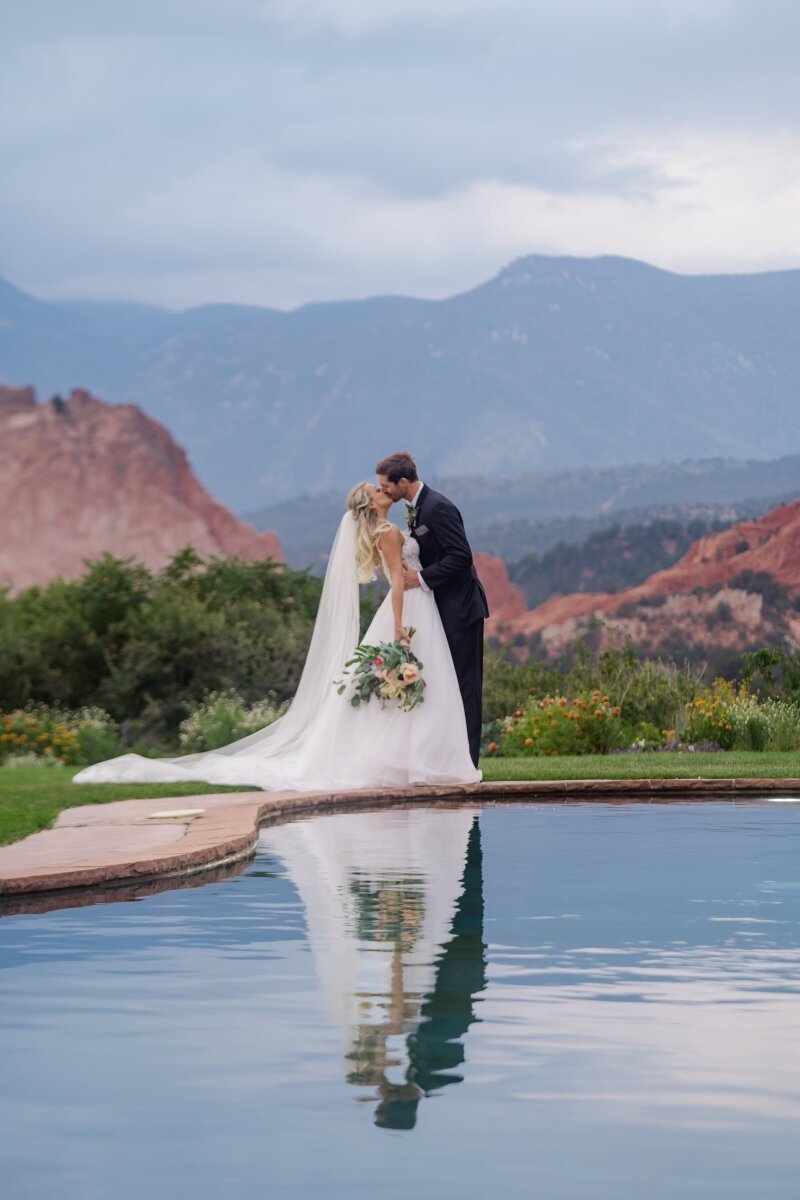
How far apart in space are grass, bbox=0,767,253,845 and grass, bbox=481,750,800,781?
2.38m

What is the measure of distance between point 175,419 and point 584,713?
164 meters

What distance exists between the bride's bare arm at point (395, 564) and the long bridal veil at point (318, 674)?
1.36ft

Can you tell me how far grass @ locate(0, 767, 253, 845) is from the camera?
9.34 metres

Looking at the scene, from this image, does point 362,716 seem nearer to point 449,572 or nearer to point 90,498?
point 449,572

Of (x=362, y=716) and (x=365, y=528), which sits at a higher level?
(x=365, y=528)

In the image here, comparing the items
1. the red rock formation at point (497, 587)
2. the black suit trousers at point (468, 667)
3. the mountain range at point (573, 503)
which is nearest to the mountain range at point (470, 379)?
the mountain range at point (573, 503)

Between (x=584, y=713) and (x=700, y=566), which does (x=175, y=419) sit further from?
(x=584, y=713)

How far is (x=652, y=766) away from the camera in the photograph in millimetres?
12703

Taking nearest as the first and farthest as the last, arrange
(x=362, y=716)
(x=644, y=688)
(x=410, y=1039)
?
(x=410, y=1039) < (x=362, y=716) < (x=644, y=688)

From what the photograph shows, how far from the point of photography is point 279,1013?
4590 millimetres

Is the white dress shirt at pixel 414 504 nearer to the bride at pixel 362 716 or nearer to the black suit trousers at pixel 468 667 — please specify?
the bride at pixel 362 716

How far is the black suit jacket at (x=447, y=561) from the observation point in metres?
11.6

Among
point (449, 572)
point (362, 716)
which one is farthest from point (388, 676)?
point (449, 572)

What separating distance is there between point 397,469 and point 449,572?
855 mm
